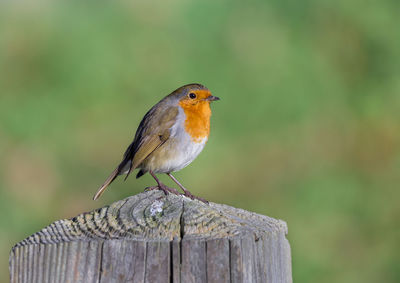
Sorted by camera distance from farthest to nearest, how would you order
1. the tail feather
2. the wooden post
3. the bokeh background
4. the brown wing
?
the bokeh background
the brown wing
the tail feather
the wooden post

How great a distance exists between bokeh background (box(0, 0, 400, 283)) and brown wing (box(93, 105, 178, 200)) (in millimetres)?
1354

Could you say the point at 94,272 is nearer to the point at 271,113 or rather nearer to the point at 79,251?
the point at 79,251

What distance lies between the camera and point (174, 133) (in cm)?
409

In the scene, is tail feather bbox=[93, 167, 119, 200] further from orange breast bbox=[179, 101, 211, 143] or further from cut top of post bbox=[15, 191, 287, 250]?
cut top of post bbox=[15, 191, 287, 250]

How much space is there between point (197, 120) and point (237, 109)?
1926mm

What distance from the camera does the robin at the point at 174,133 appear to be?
405 centimetres

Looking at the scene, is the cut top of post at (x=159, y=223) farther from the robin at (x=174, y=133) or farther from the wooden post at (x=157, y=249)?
the robin at (x=174, y=133)

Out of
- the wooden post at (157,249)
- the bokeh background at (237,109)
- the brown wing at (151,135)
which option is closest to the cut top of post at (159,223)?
the wooden post at (157,249)

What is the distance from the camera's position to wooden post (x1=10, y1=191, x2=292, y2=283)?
1.89 meters

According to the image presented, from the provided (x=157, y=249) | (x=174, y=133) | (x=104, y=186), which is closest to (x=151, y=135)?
(x=174, y=133)

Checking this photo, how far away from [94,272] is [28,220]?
11.8ft

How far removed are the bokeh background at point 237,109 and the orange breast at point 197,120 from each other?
1.51 m

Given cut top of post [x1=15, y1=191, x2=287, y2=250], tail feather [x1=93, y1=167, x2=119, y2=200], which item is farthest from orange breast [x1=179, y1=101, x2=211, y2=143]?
cut top of post [x1=15, y1=191, x2=287, y2=250]

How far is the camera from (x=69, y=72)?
6332 millimetres
